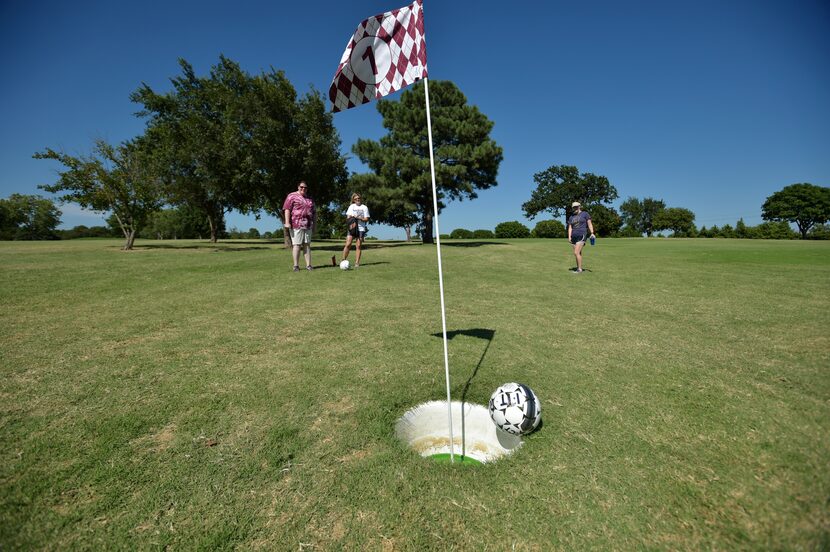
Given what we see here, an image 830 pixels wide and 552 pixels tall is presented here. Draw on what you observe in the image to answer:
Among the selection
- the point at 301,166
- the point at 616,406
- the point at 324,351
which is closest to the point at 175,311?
the point at 324,351

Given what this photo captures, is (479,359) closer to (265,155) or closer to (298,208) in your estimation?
(298,208)

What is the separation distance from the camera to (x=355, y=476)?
8.54 feet

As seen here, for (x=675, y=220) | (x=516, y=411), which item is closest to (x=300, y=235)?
(x=516, y=411)

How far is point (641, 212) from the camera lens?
392 ft

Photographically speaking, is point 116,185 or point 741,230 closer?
point 116,185

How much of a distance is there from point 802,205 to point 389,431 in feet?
362

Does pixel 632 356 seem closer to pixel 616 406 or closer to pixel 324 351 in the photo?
pixel 616 406

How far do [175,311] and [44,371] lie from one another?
2663mm

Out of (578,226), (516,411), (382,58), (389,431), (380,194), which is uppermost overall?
(380,194)

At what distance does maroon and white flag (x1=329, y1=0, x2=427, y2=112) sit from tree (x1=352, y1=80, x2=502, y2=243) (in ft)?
78.2

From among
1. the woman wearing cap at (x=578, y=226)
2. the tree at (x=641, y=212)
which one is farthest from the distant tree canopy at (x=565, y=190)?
the woman wearing cap at (x=578, y=226)

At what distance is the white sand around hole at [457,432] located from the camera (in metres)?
3.43

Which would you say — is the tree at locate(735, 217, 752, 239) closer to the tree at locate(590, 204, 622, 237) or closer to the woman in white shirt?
the tree at locate(590, 204, 622, 237)

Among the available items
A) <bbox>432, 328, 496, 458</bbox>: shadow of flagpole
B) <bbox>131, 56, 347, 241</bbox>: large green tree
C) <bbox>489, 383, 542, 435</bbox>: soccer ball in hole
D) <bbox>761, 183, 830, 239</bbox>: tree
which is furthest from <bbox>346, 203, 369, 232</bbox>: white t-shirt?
<bbox>761, 183, 830, 239</bbox>: tree
